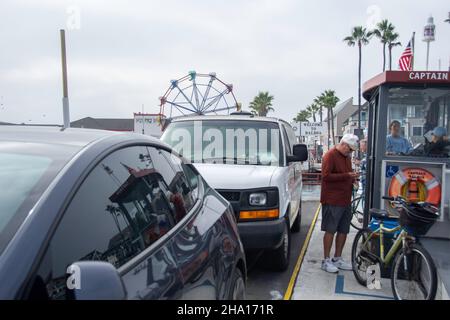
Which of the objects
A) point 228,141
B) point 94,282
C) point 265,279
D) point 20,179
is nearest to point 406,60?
point 228,141

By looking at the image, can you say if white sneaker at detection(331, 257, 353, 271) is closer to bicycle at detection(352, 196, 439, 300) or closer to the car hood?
bicycle at detection(352, 196, 439, 300)

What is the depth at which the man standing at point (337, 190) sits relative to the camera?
5133 millimetres

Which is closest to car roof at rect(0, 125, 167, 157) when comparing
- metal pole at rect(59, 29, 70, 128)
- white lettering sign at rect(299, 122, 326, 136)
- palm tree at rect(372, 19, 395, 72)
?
metal pole at rect(59, 29, 70, 128)

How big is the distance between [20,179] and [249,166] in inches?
151

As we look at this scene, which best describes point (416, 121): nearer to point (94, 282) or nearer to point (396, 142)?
point (396, 142)

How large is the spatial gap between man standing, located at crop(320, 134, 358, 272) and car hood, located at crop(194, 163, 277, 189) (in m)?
0.70

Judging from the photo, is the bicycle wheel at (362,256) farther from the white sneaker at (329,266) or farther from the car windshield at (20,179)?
the car windshield at (20,179)

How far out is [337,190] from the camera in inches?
203

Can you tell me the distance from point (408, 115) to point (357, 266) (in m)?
1.87

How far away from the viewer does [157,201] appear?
85.7 inches

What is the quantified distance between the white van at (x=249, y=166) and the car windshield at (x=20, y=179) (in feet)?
9.85

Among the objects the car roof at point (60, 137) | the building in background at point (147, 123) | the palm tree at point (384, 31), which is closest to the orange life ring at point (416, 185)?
the car roof at point (60, 137)
